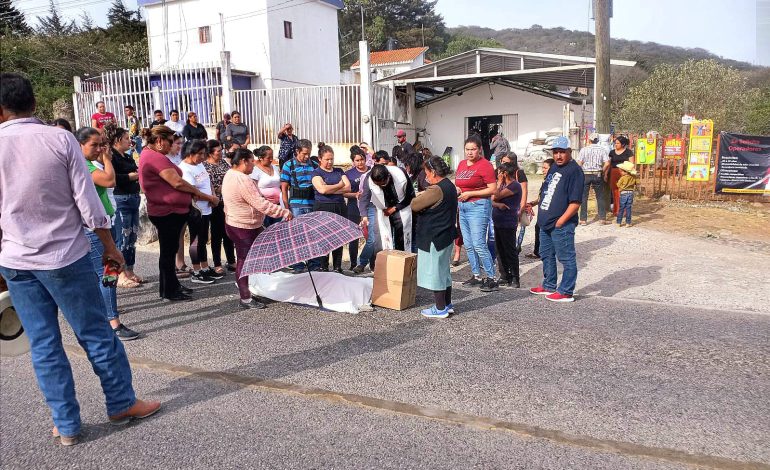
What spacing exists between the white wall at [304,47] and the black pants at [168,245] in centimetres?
1699

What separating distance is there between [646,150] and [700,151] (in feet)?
4.54

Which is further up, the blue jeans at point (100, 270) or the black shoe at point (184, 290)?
the blue jeans at point (100, 270)

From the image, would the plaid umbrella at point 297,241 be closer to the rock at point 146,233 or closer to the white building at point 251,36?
the rock at point 146,233

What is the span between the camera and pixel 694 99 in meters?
30.6

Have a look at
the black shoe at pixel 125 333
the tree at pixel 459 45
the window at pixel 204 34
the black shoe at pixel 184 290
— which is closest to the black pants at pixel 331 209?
the black shoe at pixel 184 290

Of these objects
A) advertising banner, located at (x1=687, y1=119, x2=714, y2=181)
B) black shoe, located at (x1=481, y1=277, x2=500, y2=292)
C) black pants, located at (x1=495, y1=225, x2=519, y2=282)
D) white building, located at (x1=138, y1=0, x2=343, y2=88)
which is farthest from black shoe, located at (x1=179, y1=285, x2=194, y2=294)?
white building, located at (x1=138, y1=0, x2=343, y2=88)

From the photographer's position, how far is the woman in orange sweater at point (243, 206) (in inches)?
231

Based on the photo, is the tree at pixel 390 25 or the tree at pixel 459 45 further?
the tree at pixel 459 45

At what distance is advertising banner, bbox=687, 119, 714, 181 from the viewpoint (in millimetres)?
13781

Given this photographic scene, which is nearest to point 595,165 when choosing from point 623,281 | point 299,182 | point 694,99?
point 623,281

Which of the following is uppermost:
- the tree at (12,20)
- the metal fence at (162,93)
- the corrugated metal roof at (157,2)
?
the tree at (12,20)

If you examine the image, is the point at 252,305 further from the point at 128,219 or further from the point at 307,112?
the point at 307,112

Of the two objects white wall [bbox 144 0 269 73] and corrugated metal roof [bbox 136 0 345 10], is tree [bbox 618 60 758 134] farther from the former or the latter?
white wall [bbox 144 0 269 73]

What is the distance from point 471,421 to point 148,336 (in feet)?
11.2
